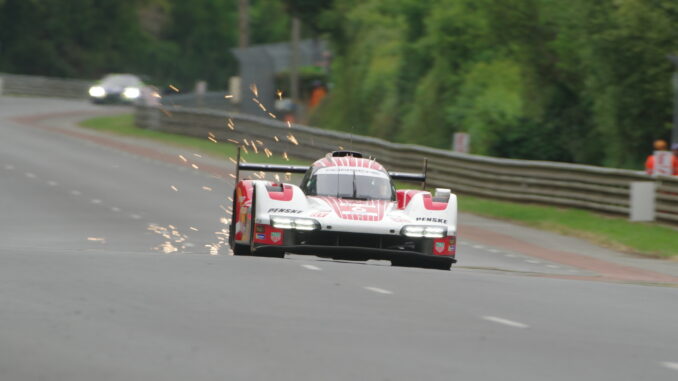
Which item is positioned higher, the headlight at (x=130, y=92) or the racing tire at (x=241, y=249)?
the headlight at (x=130, y=92)

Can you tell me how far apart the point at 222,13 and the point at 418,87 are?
66.8m

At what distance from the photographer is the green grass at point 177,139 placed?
38550 millimetres

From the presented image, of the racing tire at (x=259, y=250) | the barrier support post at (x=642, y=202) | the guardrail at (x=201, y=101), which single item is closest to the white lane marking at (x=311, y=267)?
the racing tire at (x=259, y=250)

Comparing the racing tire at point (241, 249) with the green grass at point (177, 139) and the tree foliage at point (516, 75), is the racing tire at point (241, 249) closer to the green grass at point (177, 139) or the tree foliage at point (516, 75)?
the tree foliage at point (516, 75)

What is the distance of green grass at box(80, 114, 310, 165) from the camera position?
38550 mm

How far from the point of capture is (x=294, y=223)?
1445 centimetres

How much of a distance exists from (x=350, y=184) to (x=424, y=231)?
1449 millimetres

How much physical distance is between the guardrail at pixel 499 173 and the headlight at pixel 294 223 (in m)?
4.17

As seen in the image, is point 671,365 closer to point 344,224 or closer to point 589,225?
point 344,224

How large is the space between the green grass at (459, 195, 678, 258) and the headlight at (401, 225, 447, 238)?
6.57m

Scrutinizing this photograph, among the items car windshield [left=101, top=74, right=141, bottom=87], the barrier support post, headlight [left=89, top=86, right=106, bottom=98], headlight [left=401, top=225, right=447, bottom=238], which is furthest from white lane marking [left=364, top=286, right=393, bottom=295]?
car windshield [left=101, top=74, right=141, bottom=87]

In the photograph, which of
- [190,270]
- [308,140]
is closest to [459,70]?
[308,140]

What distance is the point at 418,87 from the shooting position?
40.8 m

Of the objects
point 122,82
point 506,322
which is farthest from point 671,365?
point 122,82
